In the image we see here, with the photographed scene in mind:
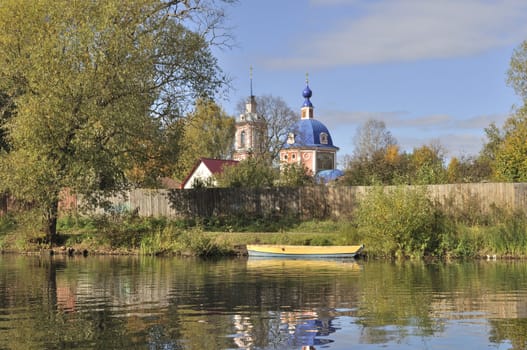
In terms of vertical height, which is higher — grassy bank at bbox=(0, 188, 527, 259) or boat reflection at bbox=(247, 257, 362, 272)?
grassy bank at bbox=(0, 188, 527, 259)

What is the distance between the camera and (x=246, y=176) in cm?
4662

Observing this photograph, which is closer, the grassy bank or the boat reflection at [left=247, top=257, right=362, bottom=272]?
the boat reflection at [left=247, top=257, right=362, bottom=272]

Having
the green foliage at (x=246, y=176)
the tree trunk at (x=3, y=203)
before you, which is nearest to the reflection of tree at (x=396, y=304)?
the green foliage at (x=246, y=176)

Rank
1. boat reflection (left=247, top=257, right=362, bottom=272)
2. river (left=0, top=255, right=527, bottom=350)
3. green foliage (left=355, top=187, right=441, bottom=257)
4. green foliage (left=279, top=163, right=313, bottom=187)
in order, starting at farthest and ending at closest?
green foliage (left=279, top=163, right=313, bottom=187) < green foliage (left=355, top=187, right=441, bottom=257) < boat reflection (left=247, top=257, right=362, bottom=272) < river (left=0, top=255, right=527, bottom=350)

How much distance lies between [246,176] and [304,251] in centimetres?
1602

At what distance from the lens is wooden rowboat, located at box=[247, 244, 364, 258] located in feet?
100

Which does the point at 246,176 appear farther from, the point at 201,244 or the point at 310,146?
the point at 310,146

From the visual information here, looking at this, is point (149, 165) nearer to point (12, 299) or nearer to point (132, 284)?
point (132, 284)

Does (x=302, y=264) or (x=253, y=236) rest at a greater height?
(x=253, y=236)

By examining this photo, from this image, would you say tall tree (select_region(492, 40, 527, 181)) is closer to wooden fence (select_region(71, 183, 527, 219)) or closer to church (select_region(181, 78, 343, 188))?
wooden fence (select_region(71, 183, 527, 219))

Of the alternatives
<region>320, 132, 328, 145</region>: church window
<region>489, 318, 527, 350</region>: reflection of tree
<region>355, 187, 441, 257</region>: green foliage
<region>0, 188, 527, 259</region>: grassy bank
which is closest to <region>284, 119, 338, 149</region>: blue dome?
<region>320, 132, 328, 145</region>: church window

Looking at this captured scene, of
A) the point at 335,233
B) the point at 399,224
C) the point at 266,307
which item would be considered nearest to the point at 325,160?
the point at 335,233

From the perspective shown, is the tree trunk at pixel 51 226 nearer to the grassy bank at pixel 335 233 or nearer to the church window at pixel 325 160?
the grassy bank at pixel 335 233

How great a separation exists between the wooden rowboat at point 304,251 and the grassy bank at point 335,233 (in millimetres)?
1140
